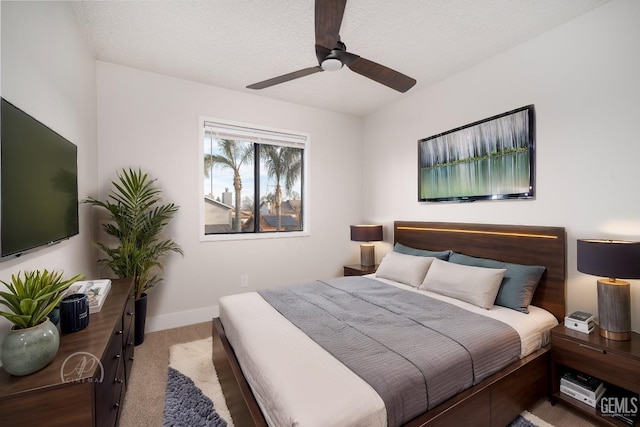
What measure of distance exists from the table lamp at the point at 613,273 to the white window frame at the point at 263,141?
2.95 metres

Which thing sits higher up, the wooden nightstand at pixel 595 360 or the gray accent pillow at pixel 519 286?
the gray accent pillow at pixel 519 286

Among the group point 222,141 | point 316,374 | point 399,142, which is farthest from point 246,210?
point 316,374

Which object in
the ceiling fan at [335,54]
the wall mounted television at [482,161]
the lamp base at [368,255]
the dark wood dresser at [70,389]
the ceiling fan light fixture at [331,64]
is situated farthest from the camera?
the lamp base at [368,255]

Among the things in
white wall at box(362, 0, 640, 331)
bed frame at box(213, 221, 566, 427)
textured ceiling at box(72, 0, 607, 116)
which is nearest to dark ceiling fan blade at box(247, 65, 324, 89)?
textured ceiling at box(72, 0, 607, 116)

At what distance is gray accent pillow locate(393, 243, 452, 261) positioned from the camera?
2990 mm

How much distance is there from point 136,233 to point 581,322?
3.63 m

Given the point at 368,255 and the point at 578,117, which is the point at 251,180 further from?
the point at 578,117

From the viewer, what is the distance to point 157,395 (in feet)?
6.63

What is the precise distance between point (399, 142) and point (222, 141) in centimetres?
232

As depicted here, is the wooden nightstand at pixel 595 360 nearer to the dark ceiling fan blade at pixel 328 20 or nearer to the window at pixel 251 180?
the dark ceiling fan blade at pixel 328 20

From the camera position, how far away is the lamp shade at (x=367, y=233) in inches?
150

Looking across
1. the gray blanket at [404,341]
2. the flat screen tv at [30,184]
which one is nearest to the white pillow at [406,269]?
the gray blanket at [404,341]

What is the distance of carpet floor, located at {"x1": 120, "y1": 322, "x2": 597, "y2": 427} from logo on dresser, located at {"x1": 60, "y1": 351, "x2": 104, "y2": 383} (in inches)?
32.3

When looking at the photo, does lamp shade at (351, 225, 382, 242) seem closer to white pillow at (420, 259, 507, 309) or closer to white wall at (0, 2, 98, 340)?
white pillow at (420, 259, 507, 309)
